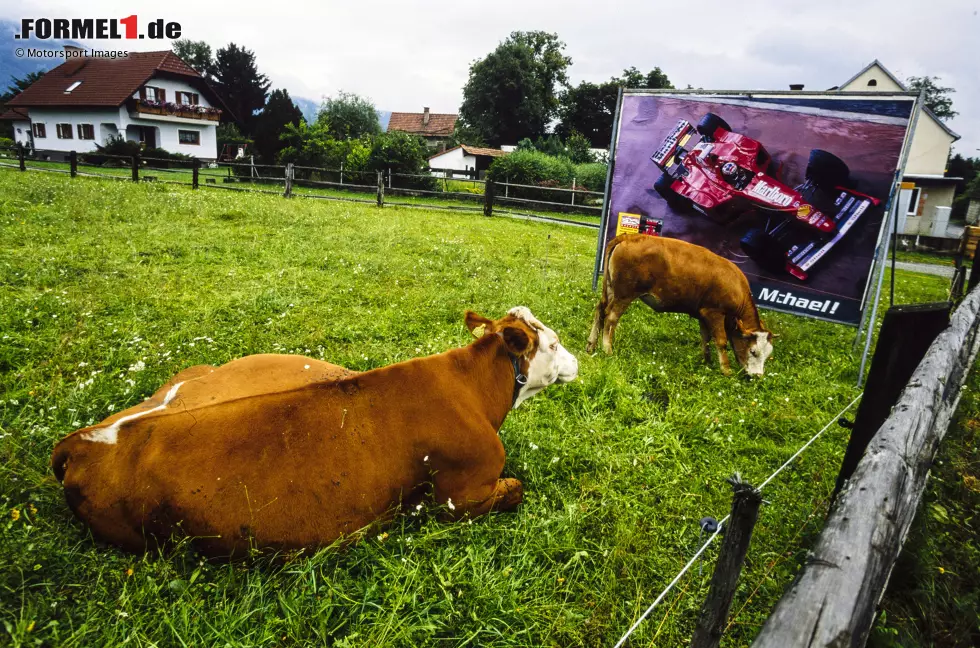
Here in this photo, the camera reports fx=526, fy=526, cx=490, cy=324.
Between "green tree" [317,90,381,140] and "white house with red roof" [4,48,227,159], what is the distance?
10.2 m

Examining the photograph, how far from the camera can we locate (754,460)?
4168mm

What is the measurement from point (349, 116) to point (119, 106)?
2004 cm

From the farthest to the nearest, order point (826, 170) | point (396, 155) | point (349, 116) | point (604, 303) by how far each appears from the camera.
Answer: point (349, 116)
point (396, 155)
point (826, 170)
point (604, 303)

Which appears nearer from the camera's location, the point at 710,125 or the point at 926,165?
the point at 710,125

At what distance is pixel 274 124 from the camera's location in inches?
1700

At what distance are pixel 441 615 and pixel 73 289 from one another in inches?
261

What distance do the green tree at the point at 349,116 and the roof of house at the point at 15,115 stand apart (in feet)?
76.6

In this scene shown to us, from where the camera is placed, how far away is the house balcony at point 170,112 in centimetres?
3900

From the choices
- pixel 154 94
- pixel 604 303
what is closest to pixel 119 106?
pixel 154 94

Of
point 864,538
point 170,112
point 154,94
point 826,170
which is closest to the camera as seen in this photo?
point 864,538

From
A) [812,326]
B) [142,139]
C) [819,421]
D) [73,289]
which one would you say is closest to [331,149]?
[142,139]

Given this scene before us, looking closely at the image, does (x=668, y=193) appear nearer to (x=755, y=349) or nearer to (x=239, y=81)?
(x=755, y=349)

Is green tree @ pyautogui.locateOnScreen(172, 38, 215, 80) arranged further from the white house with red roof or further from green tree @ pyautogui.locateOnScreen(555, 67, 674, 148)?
green tree @ pyautogui.locateOnScreen(555, 67, 674, 148)

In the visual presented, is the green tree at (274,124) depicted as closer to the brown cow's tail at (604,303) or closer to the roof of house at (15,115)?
the roof of house at (15,115)
